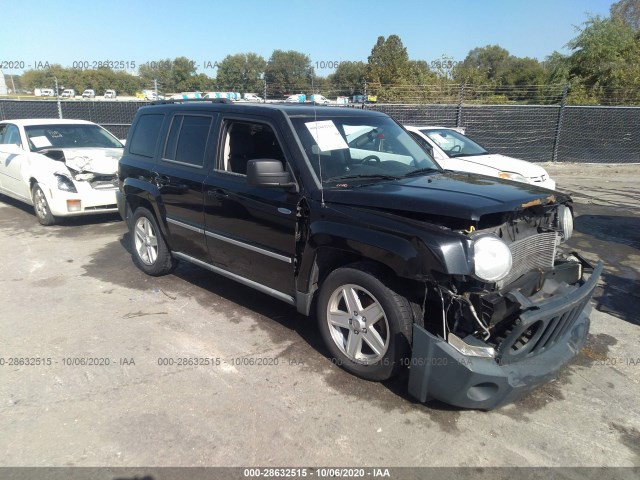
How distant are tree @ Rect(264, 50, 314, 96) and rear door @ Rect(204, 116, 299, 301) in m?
7.46

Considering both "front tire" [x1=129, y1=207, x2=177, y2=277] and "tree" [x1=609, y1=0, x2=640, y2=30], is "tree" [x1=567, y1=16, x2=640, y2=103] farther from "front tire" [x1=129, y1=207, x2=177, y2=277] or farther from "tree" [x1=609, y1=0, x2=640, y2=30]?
"front tire" [x1=129, y1=207, x2=177, y2=277]

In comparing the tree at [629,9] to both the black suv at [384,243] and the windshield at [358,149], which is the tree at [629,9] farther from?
the black suv at [384,243]

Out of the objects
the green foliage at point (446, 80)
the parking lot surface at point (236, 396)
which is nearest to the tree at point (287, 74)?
the green foliage at point (446, 80)

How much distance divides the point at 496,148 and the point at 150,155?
13.0 meters

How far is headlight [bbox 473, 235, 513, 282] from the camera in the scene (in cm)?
284

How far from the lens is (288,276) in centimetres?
392

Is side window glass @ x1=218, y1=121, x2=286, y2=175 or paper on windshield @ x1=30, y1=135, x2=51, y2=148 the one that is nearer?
side window glass @ x1=218, y1=121, x2=286, y2=175

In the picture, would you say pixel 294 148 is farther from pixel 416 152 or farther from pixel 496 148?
pixel 496 148

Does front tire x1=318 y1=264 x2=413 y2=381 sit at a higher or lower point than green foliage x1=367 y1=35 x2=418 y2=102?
lower

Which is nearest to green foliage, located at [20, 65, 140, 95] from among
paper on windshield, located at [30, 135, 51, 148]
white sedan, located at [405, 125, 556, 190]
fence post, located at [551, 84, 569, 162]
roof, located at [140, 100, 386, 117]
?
paper on windshield, located at [30, 135, 51, 148]

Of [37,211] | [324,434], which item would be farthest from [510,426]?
[37,211]

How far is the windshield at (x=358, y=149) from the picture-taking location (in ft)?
12.6

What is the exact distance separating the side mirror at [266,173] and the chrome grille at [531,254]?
171 centimetres

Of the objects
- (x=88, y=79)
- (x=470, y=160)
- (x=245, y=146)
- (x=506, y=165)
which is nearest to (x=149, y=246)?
(x=245, y=146)
